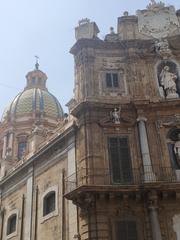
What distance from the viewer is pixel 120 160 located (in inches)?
746

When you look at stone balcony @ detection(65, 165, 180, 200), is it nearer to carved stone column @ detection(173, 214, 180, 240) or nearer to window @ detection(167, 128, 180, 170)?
window @ detection(167, 128, 180, 170)

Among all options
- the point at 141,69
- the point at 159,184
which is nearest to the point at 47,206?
the point at 159,184

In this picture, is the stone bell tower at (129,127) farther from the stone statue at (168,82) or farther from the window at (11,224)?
the window at (11,224)

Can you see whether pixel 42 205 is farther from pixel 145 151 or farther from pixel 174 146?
pixel 174 146

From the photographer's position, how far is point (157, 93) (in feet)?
69.5

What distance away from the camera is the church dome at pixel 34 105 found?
134 ft

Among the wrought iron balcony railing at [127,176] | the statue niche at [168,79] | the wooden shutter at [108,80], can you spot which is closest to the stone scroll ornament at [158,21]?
the statue niche at [168,79]

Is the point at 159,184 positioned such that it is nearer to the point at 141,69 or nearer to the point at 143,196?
the point at 143,196

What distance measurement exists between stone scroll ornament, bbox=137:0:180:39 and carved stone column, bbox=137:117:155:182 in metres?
6.20

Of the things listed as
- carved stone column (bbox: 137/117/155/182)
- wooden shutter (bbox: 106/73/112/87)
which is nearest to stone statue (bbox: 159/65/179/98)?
carved stone column (bbox: 137/117/155/182)

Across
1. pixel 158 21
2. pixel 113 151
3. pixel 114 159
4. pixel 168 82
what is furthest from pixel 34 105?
pixel 114 159

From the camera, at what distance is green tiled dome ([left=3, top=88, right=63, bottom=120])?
41.1 meters

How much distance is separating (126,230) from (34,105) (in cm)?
2665

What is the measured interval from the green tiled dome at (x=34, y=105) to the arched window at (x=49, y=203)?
64.4 ft
